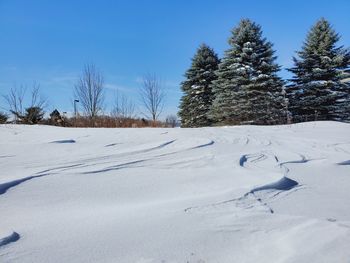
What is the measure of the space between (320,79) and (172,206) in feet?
58.5

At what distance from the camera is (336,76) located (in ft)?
54.7

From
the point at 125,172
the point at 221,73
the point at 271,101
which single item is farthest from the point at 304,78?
the point at 125,172

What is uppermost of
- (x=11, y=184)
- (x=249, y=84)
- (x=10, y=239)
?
(x=249, y=84)

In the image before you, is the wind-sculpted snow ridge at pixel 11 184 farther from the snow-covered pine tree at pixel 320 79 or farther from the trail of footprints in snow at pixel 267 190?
the snow-covered pine tree at pixel 320 79

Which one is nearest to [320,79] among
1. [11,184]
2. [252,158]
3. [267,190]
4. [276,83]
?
[276,83]

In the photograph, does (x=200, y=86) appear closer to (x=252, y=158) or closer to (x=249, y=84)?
(x=249, y=84)

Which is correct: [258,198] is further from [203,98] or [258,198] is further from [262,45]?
[203,98]

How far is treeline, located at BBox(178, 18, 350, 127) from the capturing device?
52.7 ft

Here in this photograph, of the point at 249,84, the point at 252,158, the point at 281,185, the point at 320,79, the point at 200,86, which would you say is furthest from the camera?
the point at 200,86

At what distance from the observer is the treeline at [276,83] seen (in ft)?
52.7

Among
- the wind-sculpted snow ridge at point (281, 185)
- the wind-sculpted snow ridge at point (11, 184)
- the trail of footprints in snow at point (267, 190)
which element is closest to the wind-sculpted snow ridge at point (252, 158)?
the trail of footprints in snow at point (267, 190)

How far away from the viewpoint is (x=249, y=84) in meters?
16.1

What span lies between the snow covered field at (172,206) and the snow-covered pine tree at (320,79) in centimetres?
1447

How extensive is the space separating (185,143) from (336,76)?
52.3 feet
